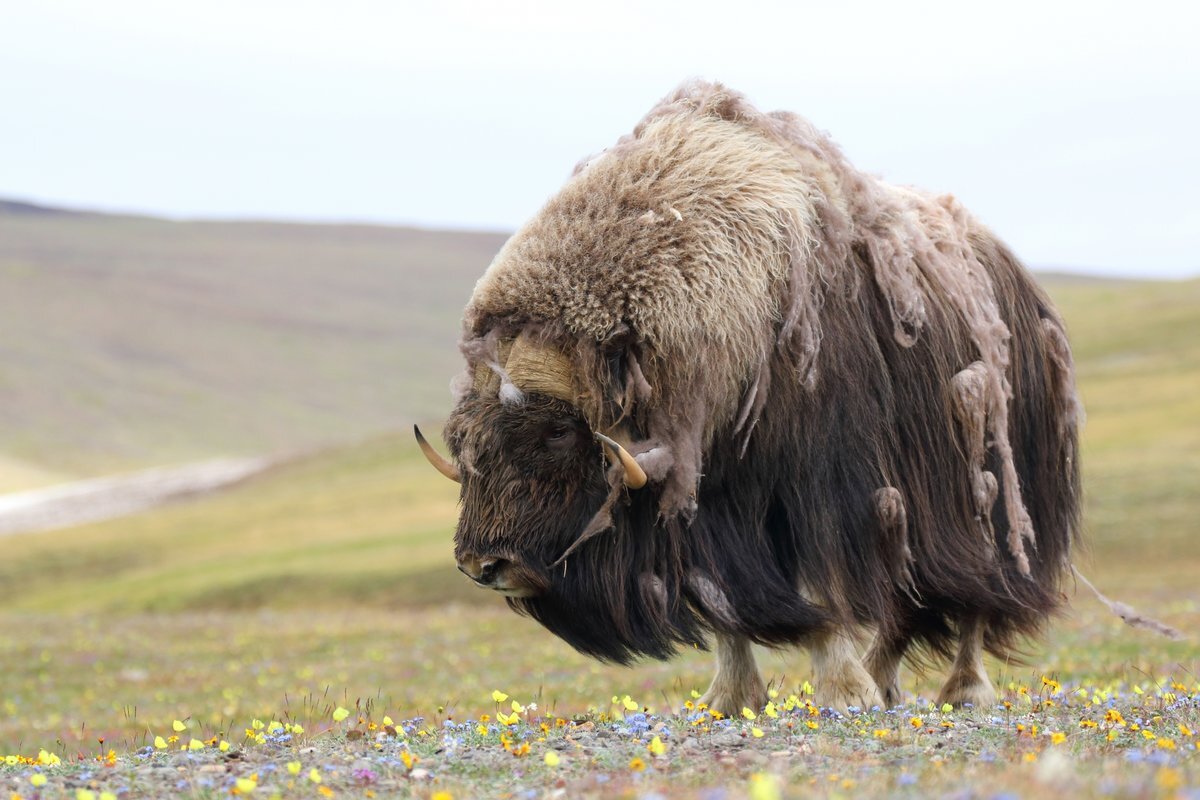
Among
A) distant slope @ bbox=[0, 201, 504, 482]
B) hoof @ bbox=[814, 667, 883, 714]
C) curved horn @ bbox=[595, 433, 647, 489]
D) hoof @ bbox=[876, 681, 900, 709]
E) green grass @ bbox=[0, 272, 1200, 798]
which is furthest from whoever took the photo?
distant slope @ bbox=[0, 201, 504, 482]

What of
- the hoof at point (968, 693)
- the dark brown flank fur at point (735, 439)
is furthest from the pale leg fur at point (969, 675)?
the dark brown flank fur at point (735, 439)

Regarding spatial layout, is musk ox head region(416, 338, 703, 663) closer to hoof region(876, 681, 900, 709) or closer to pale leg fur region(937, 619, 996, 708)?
hoof region(876, 681, 900, 709)

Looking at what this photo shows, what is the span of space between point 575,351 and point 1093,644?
9.39 m

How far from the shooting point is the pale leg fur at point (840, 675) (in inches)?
276

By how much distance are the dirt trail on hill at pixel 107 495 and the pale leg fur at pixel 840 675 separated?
4932 centimetres

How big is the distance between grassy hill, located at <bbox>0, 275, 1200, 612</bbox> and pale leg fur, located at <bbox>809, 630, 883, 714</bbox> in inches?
115

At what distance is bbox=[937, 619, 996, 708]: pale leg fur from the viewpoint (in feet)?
25.6

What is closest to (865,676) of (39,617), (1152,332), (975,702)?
(975,702)

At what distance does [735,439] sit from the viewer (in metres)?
6.87

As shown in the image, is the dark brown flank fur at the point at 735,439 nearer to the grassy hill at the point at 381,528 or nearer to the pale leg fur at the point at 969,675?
the pale leg fur at the point at 969,675

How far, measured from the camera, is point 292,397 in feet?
379

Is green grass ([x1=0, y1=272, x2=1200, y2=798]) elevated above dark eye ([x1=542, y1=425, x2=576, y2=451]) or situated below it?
below

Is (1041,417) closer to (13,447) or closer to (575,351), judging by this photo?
(575,351)

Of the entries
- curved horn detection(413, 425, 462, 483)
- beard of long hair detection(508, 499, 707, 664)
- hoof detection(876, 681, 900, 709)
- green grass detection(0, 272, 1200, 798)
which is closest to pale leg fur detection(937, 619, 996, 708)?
hoof detection(876, 681, 900, 709)
